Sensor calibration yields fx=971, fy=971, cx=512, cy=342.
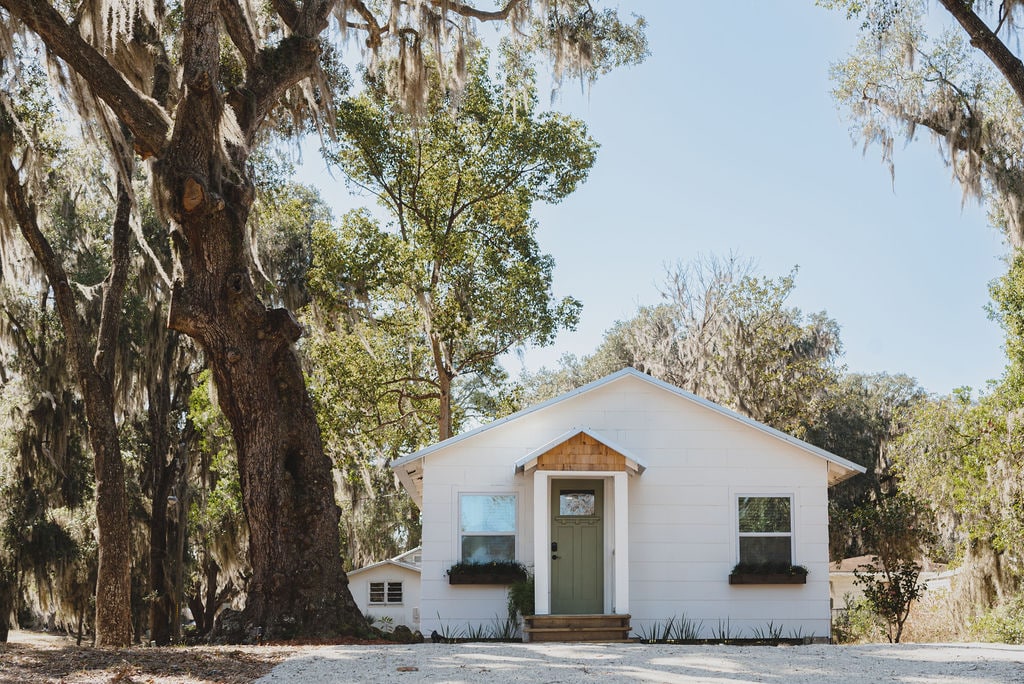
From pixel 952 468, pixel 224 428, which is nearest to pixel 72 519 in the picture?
pixel 224 428

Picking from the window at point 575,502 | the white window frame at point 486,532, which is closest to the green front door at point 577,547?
the window at point 575,502

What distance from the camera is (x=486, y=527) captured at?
12.5 meters

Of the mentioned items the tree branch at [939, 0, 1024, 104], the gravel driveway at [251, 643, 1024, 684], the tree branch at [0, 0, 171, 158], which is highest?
the tree branch at [939, 0, 1024, 104]

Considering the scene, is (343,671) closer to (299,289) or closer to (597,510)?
(597,510)

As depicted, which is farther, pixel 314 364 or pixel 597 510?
pixel 314 364

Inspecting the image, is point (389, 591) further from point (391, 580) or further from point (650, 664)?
point (650, 664)

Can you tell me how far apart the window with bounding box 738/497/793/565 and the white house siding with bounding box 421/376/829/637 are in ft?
0.37

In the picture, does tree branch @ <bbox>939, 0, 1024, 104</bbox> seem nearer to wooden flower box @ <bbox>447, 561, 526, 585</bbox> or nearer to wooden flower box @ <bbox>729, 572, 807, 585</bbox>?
wooden flower box @ <bbox>729, 572, 807, 585</bbox>

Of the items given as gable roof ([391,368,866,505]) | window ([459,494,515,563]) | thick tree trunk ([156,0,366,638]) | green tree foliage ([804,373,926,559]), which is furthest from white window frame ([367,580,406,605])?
thick tree trunk ([156,0,366,638])

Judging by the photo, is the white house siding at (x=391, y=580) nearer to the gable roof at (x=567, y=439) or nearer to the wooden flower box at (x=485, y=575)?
the wooden flower box at (x=485, y=575)

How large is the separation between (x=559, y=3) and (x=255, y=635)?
361 inches

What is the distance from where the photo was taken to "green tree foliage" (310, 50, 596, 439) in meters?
18.7

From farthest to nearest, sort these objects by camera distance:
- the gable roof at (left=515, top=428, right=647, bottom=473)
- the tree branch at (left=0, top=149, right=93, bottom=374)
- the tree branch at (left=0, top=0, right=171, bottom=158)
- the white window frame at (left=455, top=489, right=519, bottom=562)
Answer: the white window frame at (left=455, top=489, right=519, bottom=562) < the gable roof at (left=515, top=428, right=647, bottom=473) < the tree branch at (left=0, top=149, right=93, bottom=374) < the tree branch at (left=0, top=0, right=171, bottom=158)

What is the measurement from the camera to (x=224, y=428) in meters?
18.1
